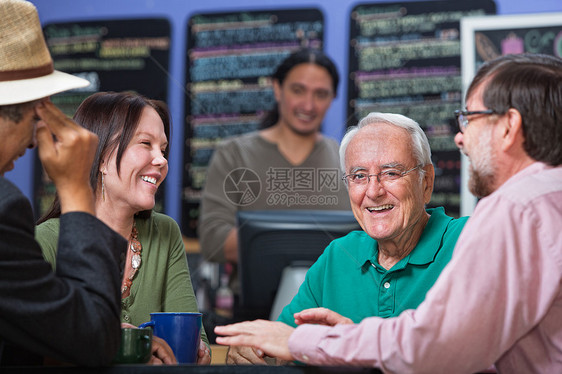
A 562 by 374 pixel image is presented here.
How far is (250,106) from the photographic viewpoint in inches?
159

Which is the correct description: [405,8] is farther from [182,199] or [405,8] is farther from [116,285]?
[116,285]

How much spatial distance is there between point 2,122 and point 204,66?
3144 millimetres

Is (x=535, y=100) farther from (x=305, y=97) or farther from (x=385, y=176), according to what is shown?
(x=305, y=97)

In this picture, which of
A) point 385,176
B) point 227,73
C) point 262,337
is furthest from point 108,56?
point 262,337

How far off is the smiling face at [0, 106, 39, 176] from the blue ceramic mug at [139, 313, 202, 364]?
35cm

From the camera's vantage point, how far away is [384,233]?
151cm

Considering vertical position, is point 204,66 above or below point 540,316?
above

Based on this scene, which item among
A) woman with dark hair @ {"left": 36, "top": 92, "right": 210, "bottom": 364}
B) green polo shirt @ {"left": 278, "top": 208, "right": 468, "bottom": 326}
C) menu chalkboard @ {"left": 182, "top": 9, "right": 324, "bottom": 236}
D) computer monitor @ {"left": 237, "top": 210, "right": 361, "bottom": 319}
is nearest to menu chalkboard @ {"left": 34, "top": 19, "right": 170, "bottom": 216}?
menu chalkboard @ {"left": 182, "top": 9, "right": 324, "bottom": 236}

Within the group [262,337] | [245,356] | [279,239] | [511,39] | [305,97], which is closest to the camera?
[262,337]

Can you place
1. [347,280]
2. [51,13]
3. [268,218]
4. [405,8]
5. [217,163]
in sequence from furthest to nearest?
[51,13]
[405,8]
[217,163]
[268,218]
[347,280]

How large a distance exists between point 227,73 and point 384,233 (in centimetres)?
274

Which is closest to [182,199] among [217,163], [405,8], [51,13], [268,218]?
[217,163]

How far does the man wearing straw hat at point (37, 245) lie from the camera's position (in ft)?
2.99

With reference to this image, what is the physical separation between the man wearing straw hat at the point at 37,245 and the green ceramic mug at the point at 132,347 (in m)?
0.06
